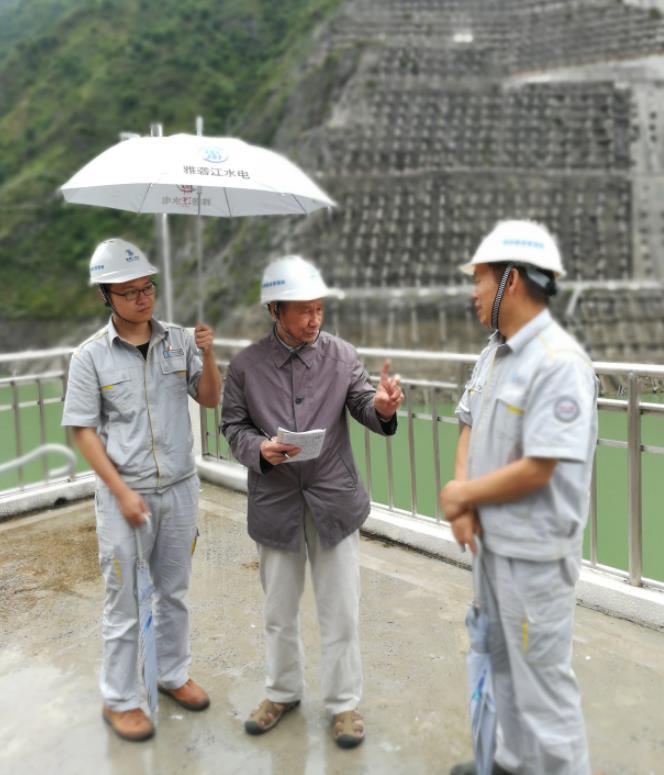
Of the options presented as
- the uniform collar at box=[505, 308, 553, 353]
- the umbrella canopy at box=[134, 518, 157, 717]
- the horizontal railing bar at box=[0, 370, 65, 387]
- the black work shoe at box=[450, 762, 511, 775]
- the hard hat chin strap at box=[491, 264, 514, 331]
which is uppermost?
the hard hat chin strap at box=[491, 264, 514, 331]

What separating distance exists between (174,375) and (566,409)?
53.1 inches

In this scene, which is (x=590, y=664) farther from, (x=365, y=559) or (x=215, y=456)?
(x=215, y=456)

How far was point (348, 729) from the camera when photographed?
234 cm

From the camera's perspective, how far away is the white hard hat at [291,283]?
2160mm

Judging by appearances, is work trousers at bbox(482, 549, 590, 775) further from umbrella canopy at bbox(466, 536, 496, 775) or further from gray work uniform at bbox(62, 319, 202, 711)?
gray work uniform at bbox(62, 319, 202, 711)

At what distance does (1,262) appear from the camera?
118ft

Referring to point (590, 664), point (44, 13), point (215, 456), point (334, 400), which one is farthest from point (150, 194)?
point (44, 13)

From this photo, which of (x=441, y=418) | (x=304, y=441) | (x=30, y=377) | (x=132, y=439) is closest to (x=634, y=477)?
(x=441, y=418)

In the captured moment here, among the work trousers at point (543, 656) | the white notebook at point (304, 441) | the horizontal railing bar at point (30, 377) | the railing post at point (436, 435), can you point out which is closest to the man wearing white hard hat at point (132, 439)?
the white notebook at point (304, 441)

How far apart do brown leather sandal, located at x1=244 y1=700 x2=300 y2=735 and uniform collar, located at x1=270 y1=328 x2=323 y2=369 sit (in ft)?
3.70

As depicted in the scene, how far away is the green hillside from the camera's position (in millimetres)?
36000

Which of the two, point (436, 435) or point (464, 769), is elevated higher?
point (436, 435)

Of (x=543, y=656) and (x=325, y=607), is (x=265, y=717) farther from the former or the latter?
(x=543, y=656)

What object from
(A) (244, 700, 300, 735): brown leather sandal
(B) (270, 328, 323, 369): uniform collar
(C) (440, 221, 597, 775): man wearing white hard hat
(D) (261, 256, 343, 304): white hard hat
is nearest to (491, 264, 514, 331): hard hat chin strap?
(C) (440, 221, 597, 775): man wearing white hard hat
